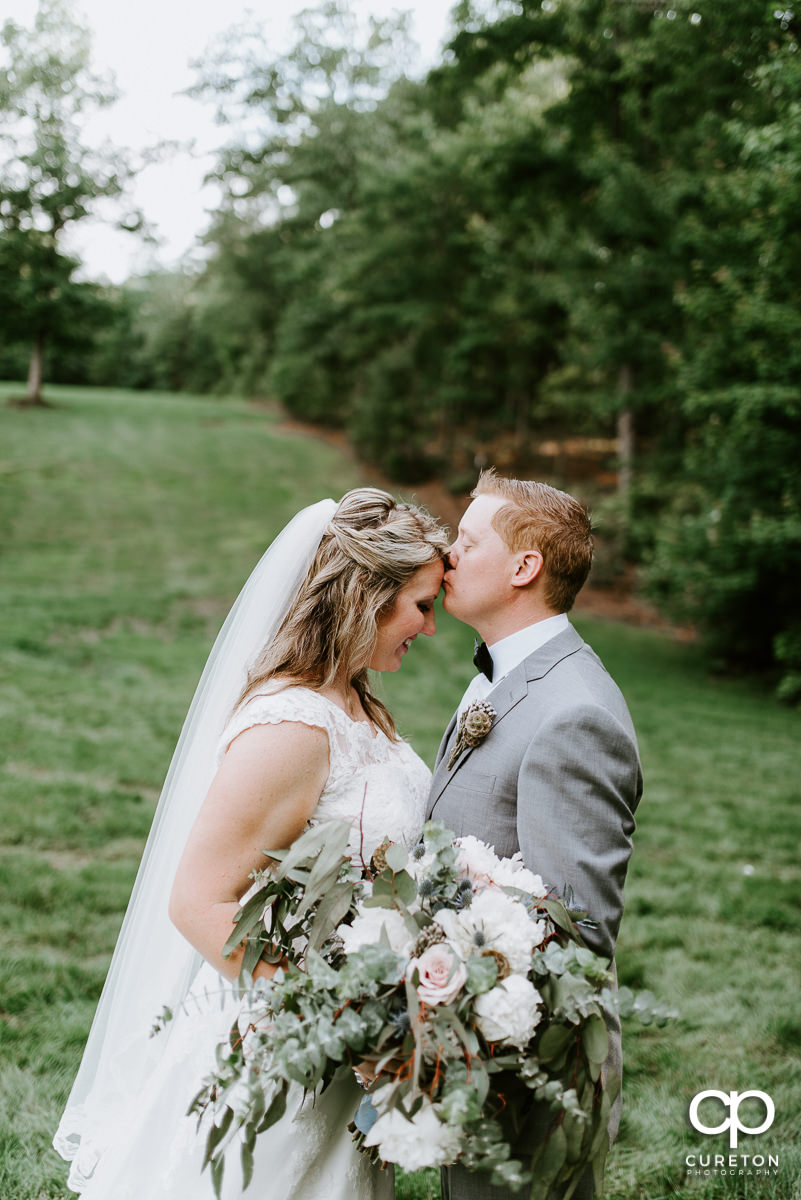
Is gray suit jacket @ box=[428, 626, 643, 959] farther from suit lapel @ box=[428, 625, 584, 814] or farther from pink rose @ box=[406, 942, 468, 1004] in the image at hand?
pink rose @ box=[406, 942, 468, 1004]

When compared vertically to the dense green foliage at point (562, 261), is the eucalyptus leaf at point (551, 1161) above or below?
below

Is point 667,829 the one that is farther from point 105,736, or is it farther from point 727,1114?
point 105,736

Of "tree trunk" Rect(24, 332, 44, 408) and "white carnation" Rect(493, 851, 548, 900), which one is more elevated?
"tree trunk" Rect(24, 332, 44, 408)

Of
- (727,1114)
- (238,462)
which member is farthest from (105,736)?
(238,462)

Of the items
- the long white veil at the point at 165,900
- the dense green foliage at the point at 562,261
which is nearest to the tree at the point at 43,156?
the dense green foliage at the point at 562,261

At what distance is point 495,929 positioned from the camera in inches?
72.5

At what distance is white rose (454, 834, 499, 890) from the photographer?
2.01 m

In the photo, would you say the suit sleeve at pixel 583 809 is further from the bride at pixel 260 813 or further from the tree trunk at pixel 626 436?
the tree trunk at pixel 626 436

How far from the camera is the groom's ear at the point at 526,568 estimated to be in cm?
A: 260

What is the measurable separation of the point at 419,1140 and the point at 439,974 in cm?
34

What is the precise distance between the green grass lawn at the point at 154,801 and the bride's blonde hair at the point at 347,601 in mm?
1334

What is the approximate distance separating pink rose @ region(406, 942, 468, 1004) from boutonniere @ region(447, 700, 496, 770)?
2.43 feet

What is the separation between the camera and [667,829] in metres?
7.53

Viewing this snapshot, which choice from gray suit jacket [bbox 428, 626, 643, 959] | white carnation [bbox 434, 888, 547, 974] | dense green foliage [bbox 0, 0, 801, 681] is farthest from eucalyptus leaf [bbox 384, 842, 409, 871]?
dense green foliage [bbox 0, 0, 801, 681]
